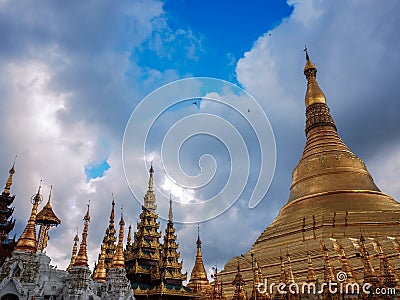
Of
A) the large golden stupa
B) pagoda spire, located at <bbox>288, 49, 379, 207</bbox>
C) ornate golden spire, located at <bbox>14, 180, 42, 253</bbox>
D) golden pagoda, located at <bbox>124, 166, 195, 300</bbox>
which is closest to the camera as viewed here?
ornate golden spire, located at <bbox>14, 180, 42, 253</bbox>

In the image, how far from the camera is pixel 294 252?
22875 millimetres

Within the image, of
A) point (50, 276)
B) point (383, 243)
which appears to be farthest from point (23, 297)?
point (383, 243)

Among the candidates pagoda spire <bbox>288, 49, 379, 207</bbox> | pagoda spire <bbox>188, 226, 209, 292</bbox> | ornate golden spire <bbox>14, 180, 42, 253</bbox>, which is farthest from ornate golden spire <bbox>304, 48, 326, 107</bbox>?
ornate golden spire <bbox>14, 180, 42, 253</bbox>

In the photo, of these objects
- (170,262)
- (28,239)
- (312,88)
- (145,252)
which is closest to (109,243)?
(145,252)

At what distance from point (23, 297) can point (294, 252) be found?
16.2 meters

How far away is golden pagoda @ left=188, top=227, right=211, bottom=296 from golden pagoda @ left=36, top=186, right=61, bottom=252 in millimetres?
12126

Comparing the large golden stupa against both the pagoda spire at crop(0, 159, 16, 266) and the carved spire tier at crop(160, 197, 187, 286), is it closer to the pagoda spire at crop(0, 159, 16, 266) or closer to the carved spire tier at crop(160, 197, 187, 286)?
the carved spire tier at crop(160, 197, 187, 286)

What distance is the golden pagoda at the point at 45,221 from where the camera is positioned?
2469 centimetres

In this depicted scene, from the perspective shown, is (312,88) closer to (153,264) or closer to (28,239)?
(153,264)

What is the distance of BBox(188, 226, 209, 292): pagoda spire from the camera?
29.2 meters

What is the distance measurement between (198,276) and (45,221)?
1338 centimetres

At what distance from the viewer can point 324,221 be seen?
24.5 metres

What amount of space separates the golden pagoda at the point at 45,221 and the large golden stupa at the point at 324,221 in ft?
42.5

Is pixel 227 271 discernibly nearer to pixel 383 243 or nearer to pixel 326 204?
pixel 326 204
